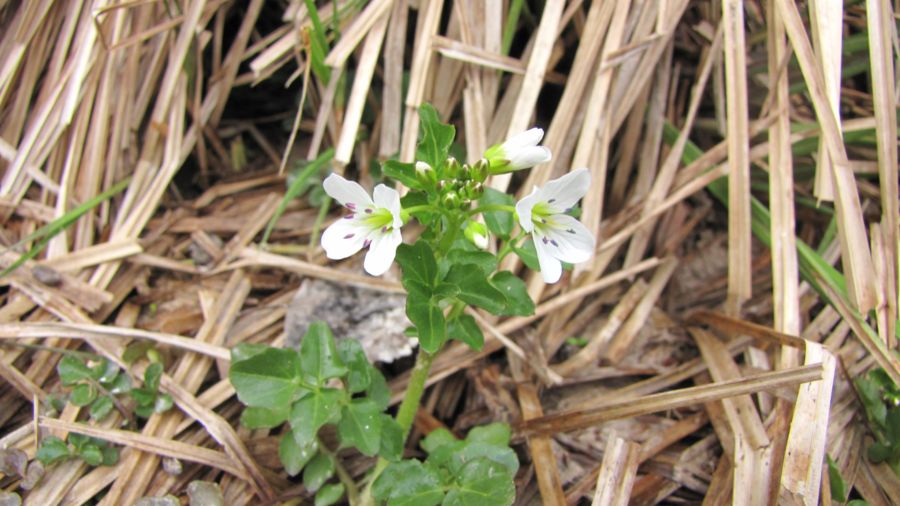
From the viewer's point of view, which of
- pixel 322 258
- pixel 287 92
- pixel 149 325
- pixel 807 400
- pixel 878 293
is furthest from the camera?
pixel 287 92

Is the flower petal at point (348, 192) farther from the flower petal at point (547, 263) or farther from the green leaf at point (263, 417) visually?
the green leaf at point (263, 417)

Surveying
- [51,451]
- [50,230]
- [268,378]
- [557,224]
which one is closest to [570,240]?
[557,224]

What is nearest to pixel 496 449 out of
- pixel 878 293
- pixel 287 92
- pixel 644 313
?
pixel 644 313

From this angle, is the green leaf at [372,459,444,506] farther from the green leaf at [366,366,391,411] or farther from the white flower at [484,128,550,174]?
the white flower at [484,128,550,174]

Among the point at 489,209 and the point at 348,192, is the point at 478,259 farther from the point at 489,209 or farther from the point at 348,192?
the point at 348,192

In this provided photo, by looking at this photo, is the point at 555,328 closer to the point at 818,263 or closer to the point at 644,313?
the point at 644,313

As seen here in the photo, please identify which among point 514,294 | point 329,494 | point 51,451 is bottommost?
point 329,494

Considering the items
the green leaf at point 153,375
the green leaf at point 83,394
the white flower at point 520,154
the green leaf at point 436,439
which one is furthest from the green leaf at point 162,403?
the white flower at point 520,154

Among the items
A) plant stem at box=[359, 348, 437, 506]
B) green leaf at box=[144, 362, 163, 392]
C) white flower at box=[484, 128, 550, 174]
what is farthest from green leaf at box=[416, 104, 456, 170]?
green leaf at box=[144, 362, 163, 392]
